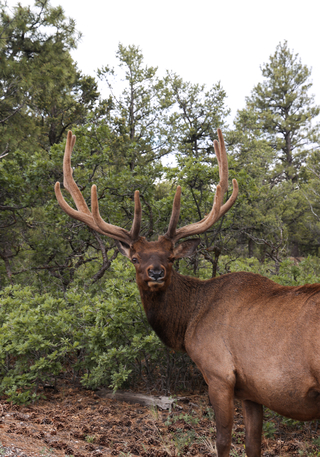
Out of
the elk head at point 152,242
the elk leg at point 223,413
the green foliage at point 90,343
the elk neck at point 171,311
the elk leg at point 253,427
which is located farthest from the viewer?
the green foliage at point 90,343

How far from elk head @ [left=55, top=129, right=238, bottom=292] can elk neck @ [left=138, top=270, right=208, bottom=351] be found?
129 mm

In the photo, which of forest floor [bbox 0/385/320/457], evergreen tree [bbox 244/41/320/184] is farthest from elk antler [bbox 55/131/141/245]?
evergreen tree [bbox 244/41/320/184]

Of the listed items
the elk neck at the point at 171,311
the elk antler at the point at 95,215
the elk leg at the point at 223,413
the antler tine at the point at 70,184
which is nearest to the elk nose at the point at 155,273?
the elk neck at the point at 171,311

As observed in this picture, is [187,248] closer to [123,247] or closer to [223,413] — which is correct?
[123,247]

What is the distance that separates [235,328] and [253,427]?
46.0 inches

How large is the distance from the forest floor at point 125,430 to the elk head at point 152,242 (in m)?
1.89

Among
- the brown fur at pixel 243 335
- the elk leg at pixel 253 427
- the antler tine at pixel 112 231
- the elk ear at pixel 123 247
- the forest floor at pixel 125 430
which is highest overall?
the antler tine at pixel 112 231

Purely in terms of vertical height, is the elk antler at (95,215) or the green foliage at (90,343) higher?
the elk antler at (95,215)

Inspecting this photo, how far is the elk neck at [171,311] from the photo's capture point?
13.8ft

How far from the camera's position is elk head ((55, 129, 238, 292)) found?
409 cm

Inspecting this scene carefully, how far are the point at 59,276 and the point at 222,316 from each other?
18.5ft

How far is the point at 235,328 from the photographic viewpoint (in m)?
3.62

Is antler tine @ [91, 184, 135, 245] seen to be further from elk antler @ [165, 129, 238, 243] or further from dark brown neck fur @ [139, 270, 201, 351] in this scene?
dark brown neck fur @ [139, 270, 201, 351]

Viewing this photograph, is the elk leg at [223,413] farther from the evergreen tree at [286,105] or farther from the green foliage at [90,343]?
the evergreen tree at [286,105]
